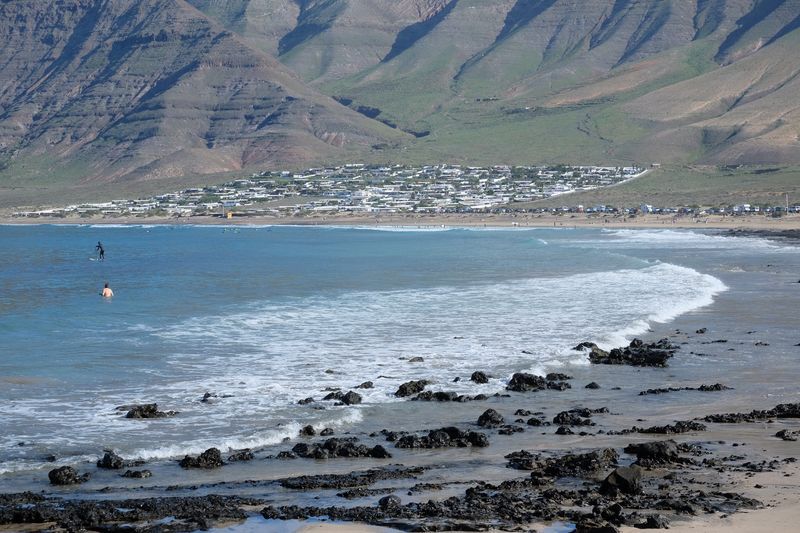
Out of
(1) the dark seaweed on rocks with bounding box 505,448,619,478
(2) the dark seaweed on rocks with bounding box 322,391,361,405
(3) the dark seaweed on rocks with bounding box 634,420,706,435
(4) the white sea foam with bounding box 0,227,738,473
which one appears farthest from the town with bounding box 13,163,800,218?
(1) the dark seaweed on rocks with bounding box 505,448,619,478

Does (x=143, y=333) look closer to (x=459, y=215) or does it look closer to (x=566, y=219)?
(x=566, y=219)

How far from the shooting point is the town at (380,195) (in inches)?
6590

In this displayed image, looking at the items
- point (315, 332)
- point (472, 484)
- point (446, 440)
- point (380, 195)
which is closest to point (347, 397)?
point (446, 440)

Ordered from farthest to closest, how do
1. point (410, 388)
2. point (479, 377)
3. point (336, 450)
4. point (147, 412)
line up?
point (479, 377) < point (410, 388) < point (147, 412) < point (336, 450)

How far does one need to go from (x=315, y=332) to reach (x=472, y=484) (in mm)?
20078

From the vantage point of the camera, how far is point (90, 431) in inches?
898

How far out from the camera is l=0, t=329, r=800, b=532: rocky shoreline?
53.4 ft

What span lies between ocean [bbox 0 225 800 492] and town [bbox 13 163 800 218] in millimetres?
84163

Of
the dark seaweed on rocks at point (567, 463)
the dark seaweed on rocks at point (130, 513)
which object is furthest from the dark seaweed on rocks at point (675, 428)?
the dark seaweed on rocks at point (130, 513)

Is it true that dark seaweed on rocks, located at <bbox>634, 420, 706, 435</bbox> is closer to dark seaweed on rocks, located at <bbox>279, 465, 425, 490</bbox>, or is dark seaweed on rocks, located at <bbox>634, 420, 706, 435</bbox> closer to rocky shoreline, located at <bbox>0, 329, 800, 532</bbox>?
rocky shoreline, located at <bbox>0, 329, 800, 532</bbox>

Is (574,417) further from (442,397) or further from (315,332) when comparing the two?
(315,332)

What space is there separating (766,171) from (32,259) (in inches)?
4492

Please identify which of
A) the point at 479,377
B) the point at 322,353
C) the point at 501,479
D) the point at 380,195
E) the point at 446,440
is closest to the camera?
the point at 501,479

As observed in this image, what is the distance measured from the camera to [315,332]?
124ft
